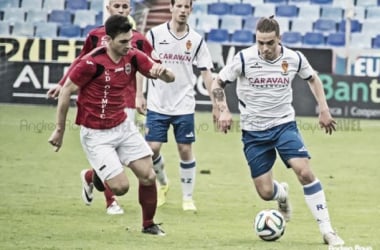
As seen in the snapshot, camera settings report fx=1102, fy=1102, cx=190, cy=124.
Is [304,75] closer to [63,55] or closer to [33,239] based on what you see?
[33,239]

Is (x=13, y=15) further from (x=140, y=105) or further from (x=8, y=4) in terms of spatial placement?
(x=140, y=105)

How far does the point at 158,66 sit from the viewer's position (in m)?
9.55

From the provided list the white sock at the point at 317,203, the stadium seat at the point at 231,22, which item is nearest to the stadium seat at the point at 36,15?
the stadium seat at the point at 231,22

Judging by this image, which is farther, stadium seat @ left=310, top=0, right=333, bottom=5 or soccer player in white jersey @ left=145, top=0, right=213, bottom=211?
stadium seat @ left=310, top=0, right=333, bottom=5

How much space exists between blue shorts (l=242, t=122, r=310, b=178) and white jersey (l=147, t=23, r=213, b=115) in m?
2.18

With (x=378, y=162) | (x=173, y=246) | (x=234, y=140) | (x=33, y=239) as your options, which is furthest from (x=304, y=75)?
(x=234, y=140)

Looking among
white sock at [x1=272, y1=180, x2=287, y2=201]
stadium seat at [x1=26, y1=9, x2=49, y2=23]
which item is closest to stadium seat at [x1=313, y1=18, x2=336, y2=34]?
stadium seat at [x1=26, y1=9, x2=49, y2=23]

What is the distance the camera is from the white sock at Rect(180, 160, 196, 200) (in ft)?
40.0

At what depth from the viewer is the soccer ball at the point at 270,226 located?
9508 mm

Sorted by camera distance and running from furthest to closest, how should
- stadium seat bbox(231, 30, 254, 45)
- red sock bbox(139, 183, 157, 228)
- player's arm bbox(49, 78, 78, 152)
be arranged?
stadium seat bbox(231, 30, 254, 45)
red sock bbox(139, 183, 157, 228)
player's arm bbox(49, 78, 78, 152)

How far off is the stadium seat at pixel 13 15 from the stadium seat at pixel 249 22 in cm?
571

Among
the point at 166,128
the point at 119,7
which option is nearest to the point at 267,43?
the point at 119,7

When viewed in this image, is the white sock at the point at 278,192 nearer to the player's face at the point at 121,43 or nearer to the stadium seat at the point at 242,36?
the player's face at the point at 121,43

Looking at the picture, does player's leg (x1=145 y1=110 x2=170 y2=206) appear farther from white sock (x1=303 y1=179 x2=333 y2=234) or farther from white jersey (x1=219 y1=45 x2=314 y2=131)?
white sock (x1=303 y1=179 x2=333 y2=234)
